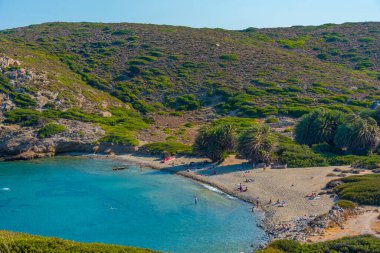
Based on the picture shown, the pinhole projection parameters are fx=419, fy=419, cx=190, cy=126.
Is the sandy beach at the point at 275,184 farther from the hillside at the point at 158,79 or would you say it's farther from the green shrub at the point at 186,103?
the green shrub at the point at 186,103

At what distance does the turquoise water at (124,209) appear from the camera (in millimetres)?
36438

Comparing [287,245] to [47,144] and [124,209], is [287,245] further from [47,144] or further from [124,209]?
[47,144]

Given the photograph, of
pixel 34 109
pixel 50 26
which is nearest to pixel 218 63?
pixel 34 109

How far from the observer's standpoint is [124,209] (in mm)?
44688

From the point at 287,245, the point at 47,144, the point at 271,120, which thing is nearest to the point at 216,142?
the point at 271,120

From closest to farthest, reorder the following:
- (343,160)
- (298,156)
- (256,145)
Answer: (343,160)
(256,145)
(298,156)

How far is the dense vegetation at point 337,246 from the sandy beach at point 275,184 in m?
4.11

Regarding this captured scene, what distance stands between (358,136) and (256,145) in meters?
15.0

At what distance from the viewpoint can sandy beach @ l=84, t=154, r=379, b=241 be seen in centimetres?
3654

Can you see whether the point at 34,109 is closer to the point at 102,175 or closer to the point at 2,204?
the point at 102,175

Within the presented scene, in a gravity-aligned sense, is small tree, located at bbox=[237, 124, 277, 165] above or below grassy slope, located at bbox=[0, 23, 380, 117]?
below

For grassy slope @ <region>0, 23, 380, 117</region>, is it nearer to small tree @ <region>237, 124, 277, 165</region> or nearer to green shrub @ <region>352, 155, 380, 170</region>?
small tree @ <region>237, 124, 277, 165</region>

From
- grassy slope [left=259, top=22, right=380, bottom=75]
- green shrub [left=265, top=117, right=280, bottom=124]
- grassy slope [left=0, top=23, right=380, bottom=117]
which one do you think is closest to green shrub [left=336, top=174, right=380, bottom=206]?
green shrub [left=265, top=117, right=280, bottom=124]

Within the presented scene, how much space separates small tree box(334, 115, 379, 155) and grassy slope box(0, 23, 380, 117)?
1058 inches
